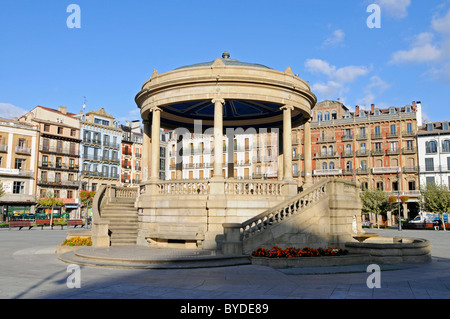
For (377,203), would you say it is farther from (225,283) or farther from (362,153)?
(225,283)

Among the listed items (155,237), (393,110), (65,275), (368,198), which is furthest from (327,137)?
(65,275)

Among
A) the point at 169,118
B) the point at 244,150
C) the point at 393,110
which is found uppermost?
the point at 393,110

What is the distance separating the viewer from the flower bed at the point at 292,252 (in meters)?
14.8

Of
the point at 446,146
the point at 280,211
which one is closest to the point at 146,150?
the point at 280,211

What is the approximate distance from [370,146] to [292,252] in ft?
216

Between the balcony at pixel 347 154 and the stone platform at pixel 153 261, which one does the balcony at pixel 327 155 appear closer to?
the balcony at pixel 347 154

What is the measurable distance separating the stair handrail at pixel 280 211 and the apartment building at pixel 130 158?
2964 inches

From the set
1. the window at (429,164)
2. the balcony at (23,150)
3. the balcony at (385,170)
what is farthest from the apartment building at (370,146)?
→ the balcony at (23,150)

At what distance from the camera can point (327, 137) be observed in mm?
79500

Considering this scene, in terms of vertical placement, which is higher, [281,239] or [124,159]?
[124,159]

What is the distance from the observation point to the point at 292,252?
1490 cm
